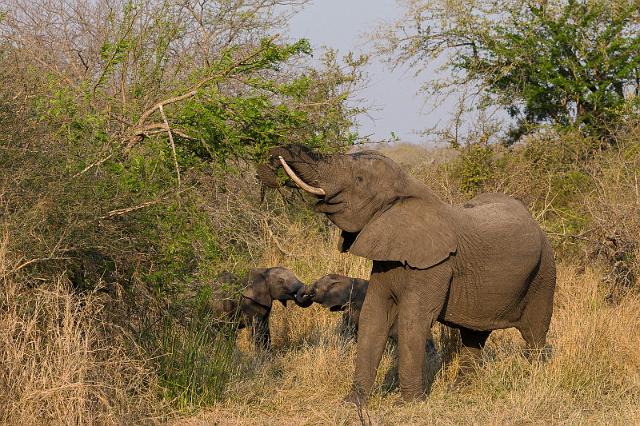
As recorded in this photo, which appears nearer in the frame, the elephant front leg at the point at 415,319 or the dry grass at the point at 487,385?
the dry grass at the point at 487,385

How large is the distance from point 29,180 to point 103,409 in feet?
5.16

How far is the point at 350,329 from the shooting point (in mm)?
10766

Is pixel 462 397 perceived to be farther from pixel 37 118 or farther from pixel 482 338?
pixel 37 118

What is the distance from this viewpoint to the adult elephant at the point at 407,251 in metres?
7.99

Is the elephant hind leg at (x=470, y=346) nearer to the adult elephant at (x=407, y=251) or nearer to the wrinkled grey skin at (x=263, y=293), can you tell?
the adult elephant at (x=407, y=251)

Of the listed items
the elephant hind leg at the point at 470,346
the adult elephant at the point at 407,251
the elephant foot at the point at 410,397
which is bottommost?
the elephant foot at the point at 410,397

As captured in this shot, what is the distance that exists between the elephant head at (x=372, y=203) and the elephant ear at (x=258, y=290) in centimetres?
280

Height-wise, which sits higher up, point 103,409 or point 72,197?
point 72,197

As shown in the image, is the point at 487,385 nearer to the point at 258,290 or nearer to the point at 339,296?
the point at 339,296

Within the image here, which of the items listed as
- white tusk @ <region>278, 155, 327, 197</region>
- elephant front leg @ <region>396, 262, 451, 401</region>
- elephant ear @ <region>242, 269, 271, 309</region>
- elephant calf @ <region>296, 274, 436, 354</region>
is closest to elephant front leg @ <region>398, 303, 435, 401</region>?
elephant front leg @ <region>396, 262, 451, 401</region>

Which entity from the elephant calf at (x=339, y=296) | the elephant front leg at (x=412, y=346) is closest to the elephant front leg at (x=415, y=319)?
the elephant front leg at (x=412, y=346)

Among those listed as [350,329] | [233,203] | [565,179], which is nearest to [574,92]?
[565,179]

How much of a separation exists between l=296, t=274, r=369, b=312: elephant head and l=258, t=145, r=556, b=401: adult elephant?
7.04 ft

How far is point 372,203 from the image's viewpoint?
816 centimetres
